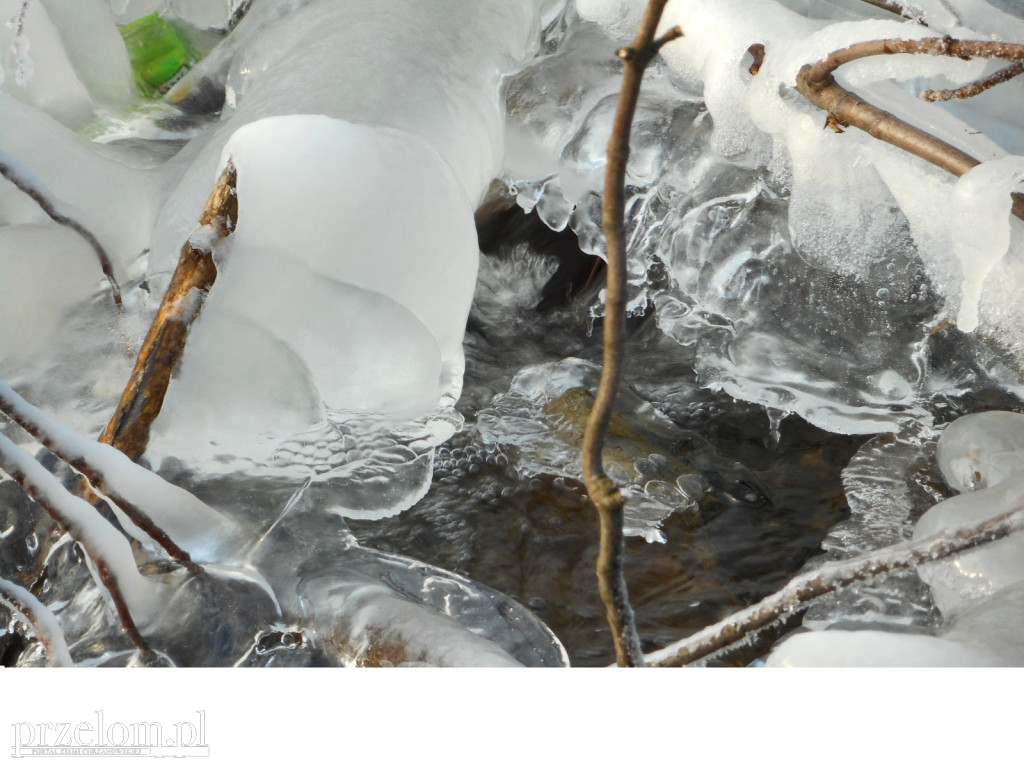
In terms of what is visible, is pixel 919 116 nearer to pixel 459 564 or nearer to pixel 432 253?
pixel 432 253

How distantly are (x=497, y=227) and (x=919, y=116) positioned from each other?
0.46 meters

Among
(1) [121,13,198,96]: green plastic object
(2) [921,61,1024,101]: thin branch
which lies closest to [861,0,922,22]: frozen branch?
(2) [921,61,1024,101]: thin branch

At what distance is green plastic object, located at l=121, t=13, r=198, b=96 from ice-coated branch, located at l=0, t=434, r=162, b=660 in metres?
0.77

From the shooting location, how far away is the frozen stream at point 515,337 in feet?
2.02

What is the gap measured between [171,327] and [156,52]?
0.72m

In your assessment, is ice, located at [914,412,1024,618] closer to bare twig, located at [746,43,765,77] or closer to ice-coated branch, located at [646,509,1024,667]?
ice-coated branch, located at [646,509,1024,667]

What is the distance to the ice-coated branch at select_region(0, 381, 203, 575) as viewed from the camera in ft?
1.75

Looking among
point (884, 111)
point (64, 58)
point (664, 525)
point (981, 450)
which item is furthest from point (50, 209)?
point (981, 450)

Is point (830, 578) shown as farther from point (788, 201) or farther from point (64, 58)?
point (64, 58)

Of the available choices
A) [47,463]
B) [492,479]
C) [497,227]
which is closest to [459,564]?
[492,479]

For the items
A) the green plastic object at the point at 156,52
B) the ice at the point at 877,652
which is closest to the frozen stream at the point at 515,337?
the ice at the point at 877,652

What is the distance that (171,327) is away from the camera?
0.63 meters
